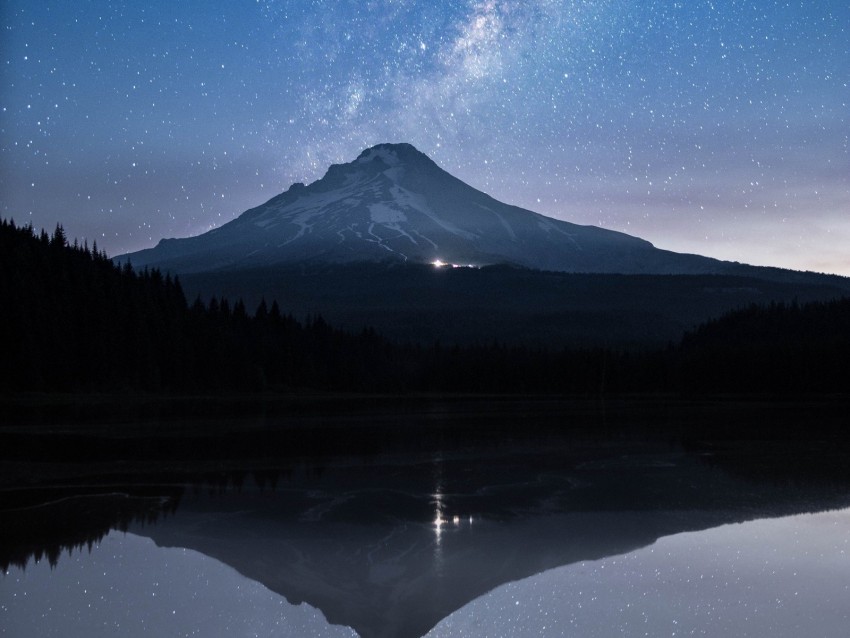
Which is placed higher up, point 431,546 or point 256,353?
point 256,353

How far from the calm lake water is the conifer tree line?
51679 mm

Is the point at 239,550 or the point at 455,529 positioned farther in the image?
the point at 455,529

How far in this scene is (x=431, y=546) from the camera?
19281 millimetres

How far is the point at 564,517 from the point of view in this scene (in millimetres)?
22625

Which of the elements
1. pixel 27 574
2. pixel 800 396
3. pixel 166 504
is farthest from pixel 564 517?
pixel 800 396

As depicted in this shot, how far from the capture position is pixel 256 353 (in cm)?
11025

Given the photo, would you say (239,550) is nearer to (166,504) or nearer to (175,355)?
→ (166,504)

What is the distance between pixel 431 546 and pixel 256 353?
9319 cm

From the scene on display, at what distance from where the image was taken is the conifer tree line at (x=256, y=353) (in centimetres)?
8200

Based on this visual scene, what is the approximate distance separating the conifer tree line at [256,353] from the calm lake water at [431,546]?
51.7m

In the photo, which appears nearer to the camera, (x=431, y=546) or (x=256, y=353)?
(x=431, y=546)

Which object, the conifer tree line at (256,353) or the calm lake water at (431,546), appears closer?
the calm lake water at (431,546)

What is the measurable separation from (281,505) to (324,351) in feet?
323

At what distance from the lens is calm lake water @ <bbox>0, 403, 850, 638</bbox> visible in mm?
14453
